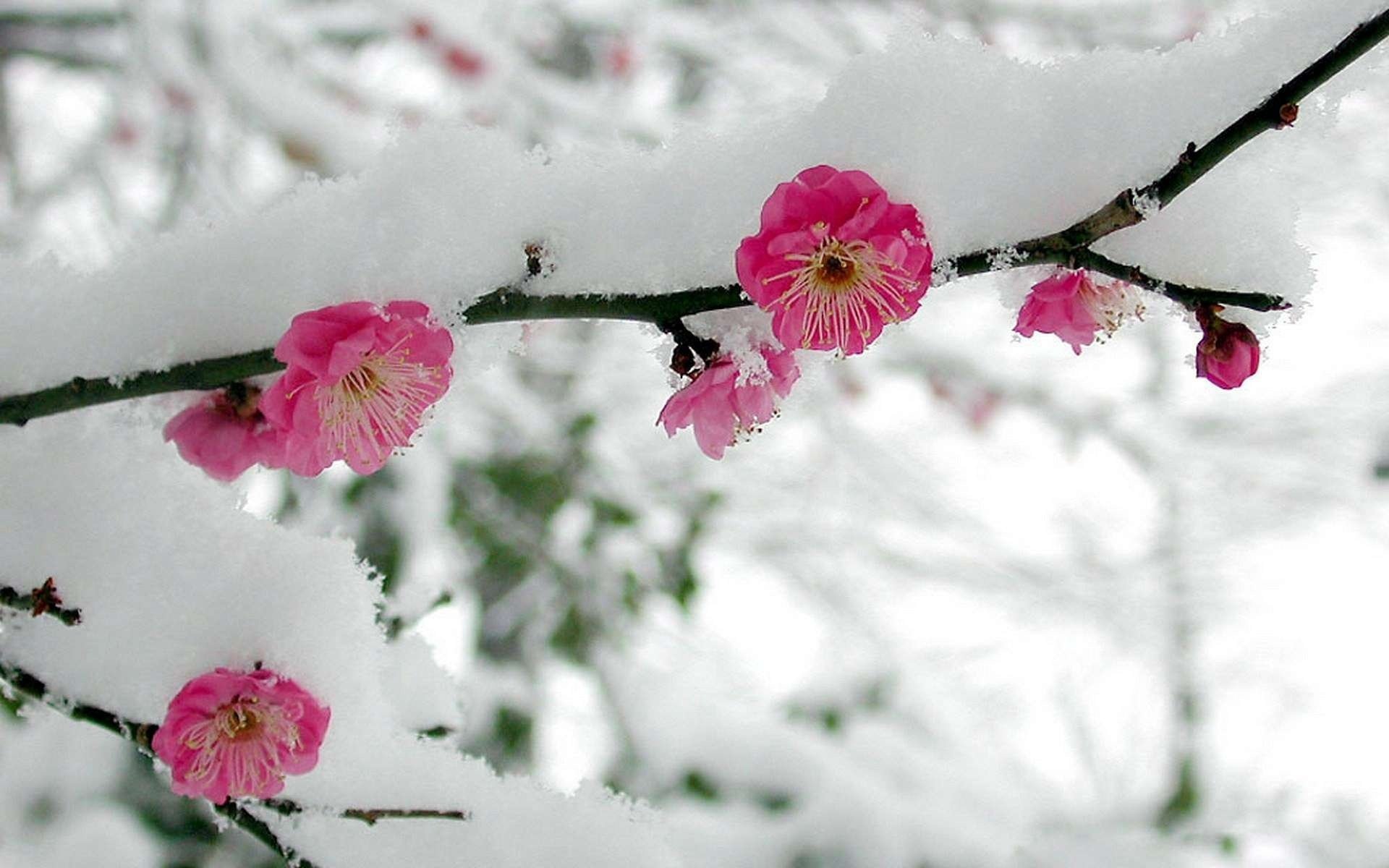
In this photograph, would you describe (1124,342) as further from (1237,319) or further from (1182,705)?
(1237,319)

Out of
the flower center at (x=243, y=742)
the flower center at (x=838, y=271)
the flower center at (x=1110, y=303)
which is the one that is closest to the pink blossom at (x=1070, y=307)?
the flower center at (x=1110, y=303)

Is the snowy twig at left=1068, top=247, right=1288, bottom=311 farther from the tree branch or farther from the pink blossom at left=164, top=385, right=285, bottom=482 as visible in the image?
the pink blossom at left=164, top=385, right=285, bottom=482

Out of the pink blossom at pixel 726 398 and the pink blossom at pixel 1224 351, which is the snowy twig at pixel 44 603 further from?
the pink blossom at pixel 1224 351

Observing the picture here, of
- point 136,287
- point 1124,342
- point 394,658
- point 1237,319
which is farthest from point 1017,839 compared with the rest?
point 1124,342

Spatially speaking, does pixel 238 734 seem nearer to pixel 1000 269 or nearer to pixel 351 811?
pixel 351 811

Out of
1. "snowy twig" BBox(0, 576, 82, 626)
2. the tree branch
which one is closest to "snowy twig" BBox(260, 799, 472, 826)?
"snowy twig" BBox(0, 576, 82, 626)

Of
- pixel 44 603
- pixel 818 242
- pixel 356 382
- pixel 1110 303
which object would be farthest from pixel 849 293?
pixel 44 603
